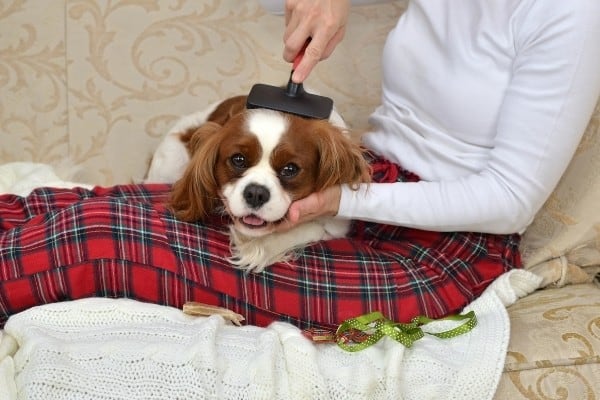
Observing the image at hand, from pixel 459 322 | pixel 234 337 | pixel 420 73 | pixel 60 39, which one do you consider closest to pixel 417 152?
pixel 420 73

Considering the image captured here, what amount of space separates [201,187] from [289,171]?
0.17 metres

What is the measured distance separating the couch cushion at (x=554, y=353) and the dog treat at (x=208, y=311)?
0.43 m

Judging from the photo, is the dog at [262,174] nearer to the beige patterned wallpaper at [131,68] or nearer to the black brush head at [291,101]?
the black brush head at [291,101]

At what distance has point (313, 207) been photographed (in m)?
1.23

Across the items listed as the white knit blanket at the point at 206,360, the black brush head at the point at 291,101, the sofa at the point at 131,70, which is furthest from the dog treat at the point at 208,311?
the sofa at the point at 131,70

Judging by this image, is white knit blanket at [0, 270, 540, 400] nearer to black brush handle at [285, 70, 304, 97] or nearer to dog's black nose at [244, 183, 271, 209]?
dog's black nose at [244, 183, 271, 209]

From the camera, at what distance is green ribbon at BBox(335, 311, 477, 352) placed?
3.72 ft

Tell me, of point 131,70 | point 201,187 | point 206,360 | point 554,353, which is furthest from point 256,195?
point 131,70

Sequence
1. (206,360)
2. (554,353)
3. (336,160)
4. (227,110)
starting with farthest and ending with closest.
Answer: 1. (227,110)
2. (336,160)
3. (554,353)
4. (206,360)

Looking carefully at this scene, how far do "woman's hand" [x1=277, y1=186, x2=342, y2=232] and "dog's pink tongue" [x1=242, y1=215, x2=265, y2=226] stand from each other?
0.04m

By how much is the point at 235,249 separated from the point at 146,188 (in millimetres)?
332

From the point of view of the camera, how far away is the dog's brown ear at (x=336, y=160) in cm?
126

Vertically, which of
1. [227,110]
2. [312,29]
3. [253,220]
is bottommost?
[253,220]

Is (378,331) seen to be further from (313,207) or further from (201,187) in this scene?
(201,187)
